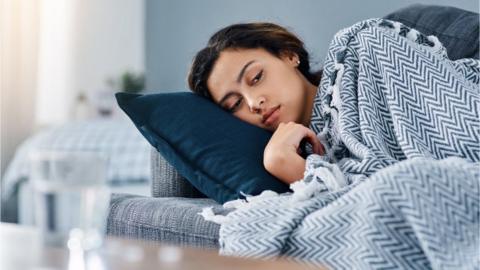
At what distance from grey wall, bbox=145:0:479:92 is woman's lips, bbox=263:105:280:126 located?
113 cm

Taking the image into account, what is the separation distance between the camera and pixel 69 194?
78 centimetres

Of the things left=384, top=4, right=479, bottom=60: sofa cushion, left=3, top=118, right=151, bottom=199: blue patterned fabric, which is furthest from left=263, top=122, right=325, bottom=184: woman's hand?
left=3, top=118, right=151, bottom=199: blue patterned fabric

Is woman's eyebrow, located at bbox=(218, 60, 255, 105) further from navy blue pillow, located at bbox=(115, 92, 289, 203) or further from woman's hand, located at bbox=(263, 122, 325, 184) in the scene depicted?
woman's hand, located at bbox=(263, 122, 325, 184)

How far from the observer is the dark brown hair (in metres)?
1.80

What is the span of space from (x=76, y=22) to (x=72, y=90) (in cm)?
45

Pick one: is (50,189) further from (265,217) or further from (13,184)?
(13,184)

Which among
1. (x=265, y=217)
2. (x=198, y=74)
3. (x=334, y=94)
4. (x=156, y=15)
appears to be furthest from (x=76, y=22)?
(x=265, y=217)

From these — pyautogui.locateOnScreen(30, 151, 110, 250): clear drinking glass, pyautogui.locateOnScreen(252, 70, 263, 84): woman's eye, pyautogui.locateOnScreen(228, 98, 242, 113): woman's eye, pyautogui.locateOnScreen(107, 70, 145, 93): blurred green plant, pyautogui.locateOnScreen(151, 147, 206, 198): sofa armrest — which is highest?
pyautogui.locateOnScreen(30, 151, 110, 250): clear drinking glass

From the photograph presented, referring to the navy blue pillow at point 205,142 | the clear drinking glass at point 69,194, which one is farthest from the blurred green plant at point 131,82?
the clear drinking glass at point 69,194

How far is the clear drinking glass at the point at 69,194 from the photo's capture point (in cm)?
78

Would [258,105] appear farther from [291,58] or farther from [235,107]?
[291,58]

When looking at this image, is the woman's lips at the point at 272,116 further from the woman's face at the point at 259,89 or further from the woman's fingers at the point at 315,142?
the woman's fingers at the point at 315,142

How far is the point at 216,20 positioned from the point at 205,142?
7.80 feet

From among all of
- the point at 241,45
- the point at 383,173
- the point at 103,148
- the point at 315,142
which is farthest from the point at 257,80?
the point at 103,148
